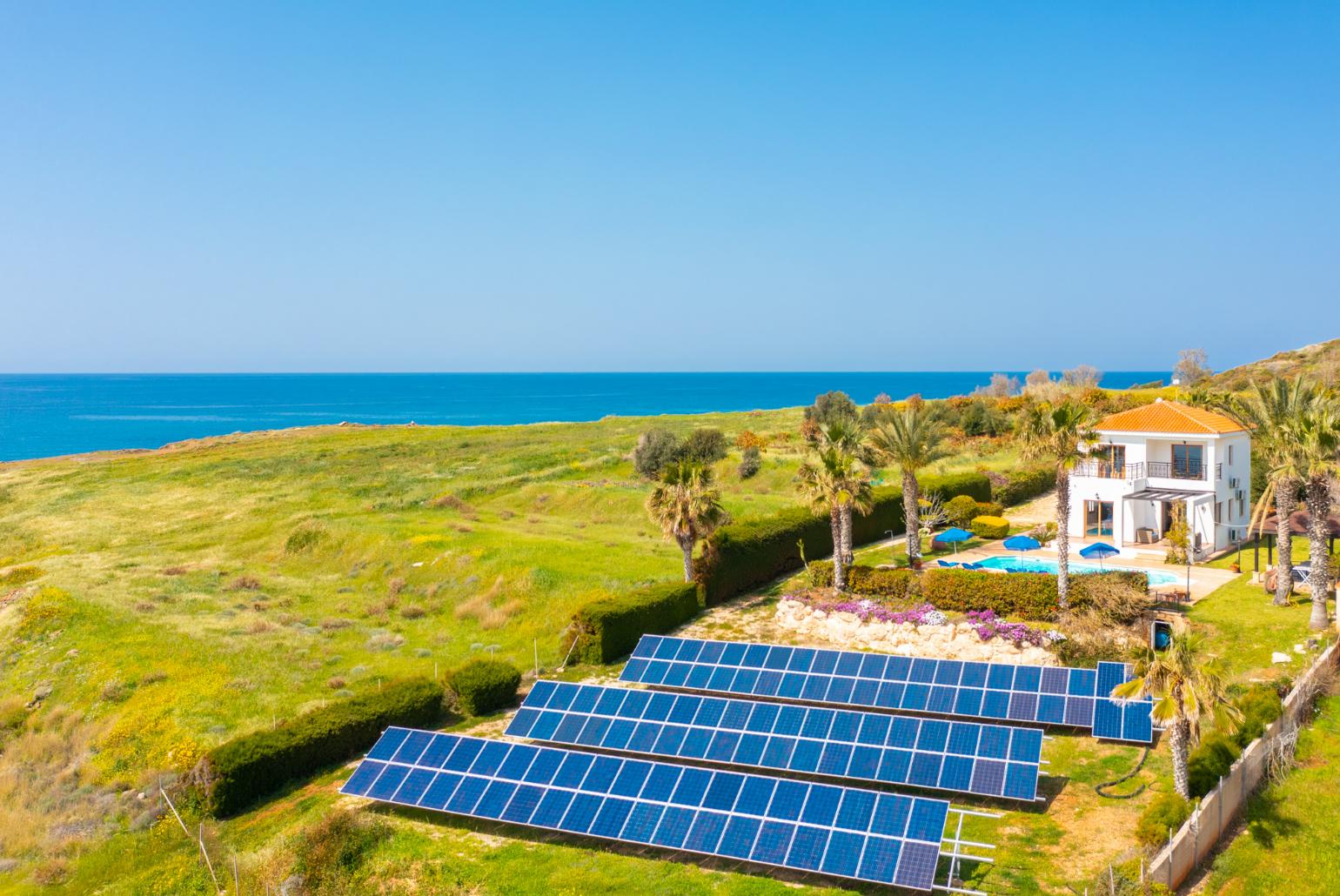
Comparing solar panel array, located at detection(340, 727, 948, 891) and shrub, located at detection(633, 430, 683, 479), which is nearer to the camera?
solar panel array, located at detection(340, 727, 948, 891)

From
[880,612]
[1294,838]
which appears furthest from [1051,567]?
[1294,838]

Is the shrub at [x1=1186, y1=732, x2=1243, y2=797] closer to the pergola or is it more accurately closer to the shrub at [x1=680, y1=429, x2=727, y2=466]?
the pergola

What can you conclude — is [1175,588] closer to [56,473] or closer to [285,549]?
[285,549]

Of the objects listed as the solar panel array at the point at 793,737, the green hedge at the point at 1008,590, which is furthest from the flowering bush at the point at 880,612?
the solar panel array at the point at 793,737

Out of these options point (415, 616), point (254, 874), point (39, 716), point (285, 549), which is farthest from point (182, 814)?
point (285, 549)

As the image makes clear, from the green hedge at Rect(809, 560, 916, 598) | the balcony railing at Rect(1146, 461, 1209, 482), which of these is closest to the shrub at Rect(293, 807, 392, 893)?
the green hedge at Rect(809, 560, 916, 598)

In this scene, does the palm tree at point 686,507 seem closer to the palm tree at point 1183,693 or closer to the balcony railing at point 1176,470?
the palm tree at point 1183,693
